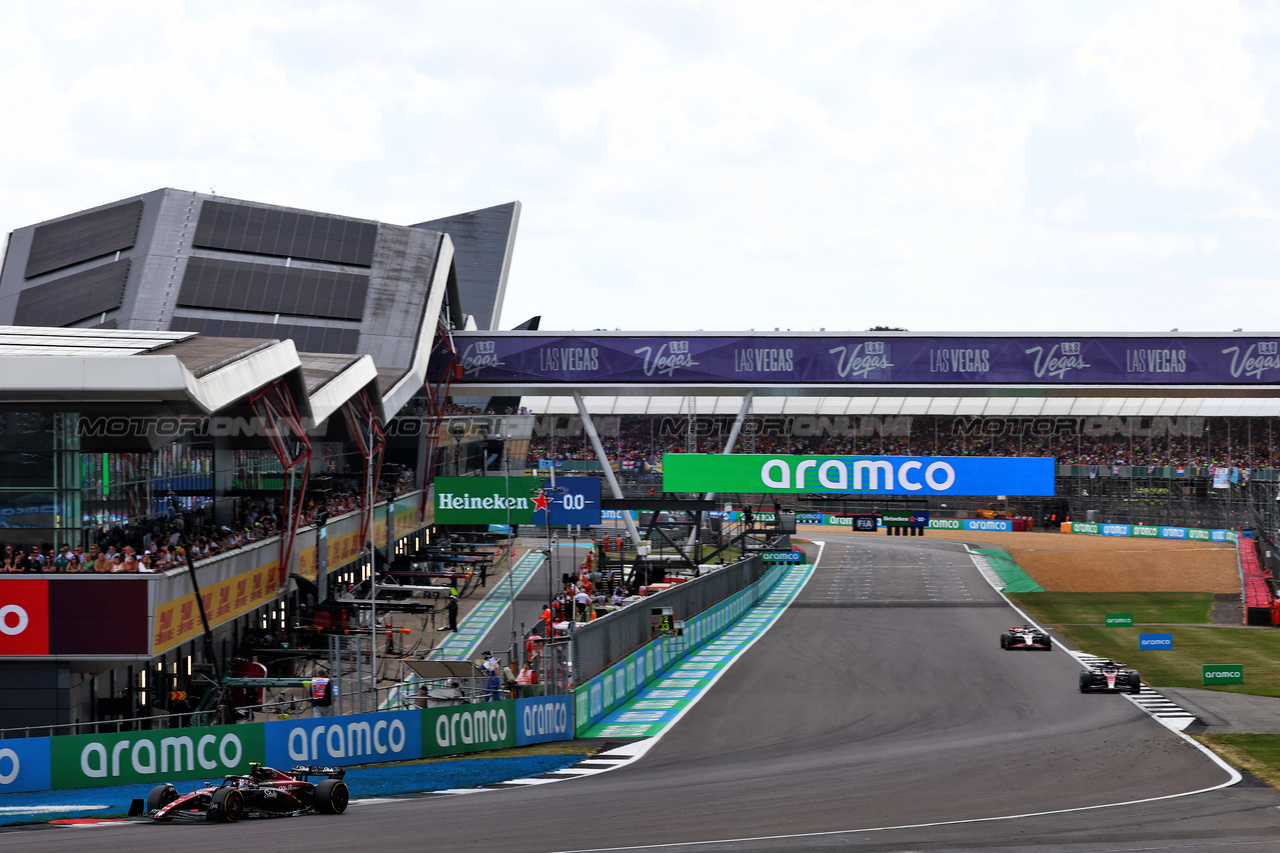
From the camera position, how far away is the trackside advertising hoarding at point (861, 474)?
48.5 metres

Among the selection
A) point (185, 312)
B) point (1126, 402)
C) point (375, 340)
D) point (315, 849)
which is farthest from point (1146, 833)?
point (1126, 402)

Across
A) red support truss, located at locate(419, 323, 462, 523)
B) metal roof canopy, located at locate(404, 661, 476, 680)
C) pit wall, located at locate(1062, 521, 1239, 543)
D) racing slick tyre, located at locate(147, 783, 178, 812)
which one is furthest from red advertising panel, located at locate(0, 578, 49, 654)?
pit wall, located at locate(1062, 521, 1239, 543)

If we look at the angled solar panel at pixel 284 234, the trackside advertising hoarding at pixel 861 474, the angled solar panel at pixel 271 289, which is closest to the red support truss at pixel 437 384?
the angled solar panel at pixel 271 289

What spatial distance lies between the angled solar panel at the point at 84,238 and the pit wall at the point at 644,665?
3136 centimetres

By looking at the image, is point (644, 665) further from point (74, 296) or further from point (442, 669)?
point (74, 296)

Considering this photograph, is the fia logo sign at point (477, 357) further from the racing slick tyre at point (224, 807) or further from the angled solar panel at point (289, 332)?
the racing slick tyre at point (224, 807)

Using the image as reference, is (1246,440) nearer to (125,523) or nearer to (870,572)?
(870,572)

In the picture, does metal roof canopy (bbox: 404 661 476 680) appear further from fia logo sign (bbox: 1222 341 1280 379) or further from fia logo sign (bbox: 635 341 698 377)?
fia logo sign (bbox: 1222 341 1280 379)

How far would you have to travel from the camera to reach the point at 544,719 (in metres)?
26.2

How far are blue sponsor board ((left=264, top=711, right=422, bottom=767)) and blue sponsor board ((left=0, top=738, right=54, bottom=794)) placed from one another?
3.50m

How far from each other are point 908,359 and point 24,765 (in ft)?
151

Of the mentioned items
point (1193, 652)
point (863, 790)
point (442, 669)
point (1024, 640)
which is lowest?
point (1193, 652)

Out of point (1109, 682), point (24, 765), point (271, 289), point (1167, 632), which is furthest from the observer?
point (271, 289)
